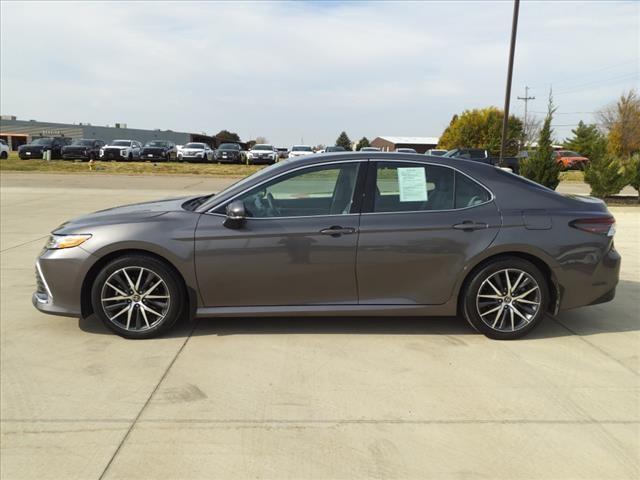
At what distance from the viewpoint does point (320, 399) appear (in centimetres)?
342

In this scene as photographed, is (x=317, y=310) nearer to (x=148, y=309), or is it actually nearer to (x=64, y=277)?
(x=148, y=309)

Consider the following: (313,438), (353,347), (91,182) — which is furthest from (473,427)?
(91,182)

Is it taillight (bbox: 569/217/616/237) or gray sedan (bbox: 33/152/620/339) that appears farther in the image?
taillight (bbox: 569/217/616/237)

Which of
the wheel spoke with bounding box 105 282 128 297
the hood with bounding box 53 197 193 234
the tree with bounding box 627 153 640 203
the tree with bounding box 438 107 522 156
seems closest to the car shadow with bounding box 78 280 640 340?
the wheel spoke with bounding box 105 282 128 297

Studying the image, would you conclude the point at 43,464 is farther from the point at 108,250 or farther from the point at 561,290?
the point at 561,290

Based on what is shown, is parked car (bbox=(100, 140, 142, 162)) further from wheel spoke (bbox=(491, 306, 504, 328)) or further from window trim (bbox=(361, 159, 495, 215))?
wheel spoke (bbox=(491, 306, 504, 328))

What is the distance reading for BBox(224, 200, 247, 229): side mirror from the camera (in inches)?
166

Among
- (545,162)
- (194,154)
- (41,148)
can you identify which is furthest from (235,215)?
(41,148)

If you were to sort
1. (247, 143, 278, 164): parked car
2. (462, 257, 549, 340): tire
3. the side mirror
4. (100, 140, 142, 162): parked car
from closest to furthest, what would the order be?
the side mirror, (462, 257, 549, 340): tire, (100, 140, 142, 162): parked car, (247, 143, 278, 164): parked car

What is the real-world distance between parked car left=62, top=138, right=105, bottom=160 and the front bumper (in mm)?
33192

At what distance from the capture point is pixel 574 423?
3.20 meters

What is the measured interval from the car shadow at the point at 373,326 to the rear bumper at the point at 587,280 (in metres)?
0.37

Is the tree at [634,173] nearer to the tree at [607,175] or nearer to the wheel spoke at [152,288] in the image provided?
the tree at [607,175]

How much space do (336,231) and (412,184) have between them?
0.82m
